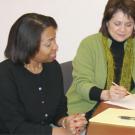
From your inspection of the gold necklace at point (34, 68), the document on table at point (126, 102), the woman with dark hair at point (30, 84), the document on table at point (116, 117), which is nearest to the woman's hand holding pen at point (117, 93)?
the document on table at point (126, 102)

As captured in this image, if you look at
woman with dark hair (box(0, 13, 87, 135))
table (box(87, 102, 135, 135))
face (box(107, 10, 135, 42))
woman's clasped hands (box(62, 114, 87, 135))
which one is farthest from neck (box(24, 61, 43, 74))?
face (box(107, 10, 135, 42))

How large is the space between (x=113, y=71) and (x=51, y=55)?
58cm

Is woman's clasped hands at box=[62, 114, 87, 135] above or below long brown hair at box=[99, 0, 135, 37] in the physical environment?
below

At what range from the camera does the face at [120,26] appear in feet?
6.75

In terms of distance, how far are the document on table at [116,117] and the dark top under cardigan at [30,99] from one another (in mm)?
235

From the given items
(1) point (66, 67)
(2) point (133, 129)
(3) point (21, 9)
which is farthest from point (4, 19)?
(2) point (133, 129)

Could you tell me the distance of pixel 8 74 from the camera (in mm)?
1559

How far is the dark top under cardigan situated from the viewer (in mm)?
1524

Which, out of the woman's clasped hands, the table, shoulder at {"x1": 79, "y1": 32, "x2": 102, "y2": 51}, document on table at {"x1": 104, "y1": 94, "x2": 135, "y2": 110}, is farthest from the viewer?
shoulder at {"x1": 79, "y1": 32, "x2": 102, "y2": 51}

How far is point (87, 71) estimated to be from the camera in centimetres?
205

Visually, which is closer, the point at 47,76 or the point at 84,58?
the point at 47,76

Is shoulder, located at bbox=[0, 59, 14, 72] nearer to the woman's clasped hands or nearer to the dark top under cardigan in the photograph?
the dark top under cardigan

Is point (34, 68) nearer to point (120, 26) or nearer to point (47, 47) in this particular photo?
point (47, 47)

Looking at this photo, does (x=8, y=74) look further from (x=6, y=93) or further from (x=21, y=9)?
(x=21, y=9)
